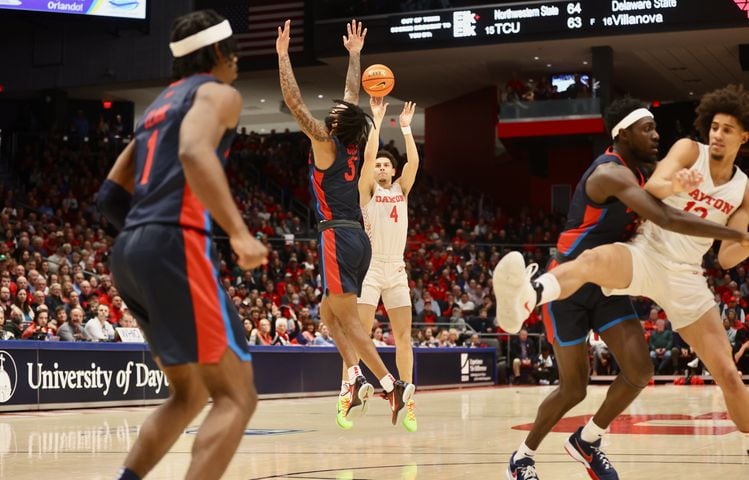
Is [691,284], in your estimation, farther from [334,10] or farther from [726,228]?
[334,10]

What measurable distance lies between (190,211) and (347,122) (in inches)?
165

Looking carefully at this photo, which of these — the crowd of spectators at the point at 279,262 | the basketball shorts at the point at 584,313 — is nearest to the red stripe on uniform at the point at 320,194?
the basketball shorts at the point at 584,313

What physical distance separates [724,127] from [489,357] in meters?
17.9

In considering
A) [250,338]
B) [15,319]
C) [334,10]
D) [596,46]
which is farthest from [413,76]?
[15,319]

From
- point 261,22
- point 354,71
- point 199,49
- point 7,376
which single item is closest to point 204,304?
point 199,49

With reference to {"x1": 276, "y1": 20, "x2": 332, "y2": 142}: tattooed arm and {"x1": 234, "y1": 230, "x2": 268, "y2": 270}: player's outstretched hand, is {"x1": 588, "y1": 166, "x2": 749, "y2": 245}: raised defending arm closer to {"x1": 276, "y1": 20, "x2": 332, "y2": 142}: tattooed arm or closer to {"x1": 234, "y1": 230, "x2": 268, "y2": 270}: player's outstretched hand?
{"x1": 234, "y1": 230, "x2": 268, "y2": 270}: player's outstretched hand

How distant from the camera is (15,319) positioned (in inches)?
583

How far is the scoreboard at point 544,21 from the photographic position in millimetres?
25672

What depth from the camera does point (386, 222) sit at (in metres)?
9.64

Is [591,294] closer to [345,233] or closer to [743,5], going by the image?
[345,233]

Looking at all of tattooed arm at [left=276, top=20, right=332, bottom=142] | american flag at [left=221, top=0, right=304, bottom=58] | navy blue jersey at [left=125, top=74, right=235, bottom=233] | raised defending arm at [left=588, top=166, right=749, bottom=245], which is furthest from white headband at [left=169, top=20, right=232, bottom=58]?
american flag at [left=221, top=0, right=304, bottom=58]

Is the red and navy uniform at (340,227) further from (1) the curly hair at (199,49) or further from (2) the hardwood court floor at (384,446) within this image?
(1) the curly hair at (199,49)

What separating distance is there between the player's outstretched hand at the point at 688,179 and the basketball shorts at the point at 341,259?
3406 mm

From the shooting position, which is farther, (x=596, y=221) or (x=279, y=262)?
(x=279, y=262)
